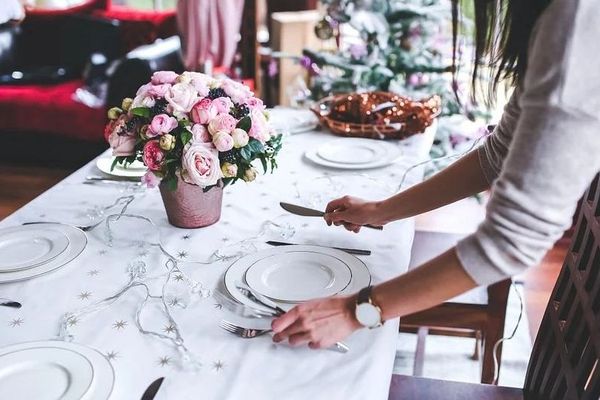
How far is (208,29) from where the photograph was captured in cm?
346

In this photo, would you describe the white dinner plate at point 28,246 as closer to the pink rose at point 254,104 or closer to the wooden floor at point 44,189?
the pink rose at point 254,104

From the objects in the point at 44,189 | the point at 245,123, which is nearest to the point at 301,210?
the point at 245,123

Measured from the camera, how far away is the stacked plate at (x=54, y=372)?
73cm

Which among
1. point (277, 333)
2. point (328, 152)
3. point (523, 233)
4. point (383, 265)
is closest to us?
point (523, 233)

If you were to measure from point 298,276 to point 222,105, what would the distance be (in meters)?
0.34

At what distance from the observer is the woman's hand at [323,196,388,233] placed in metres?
1.14

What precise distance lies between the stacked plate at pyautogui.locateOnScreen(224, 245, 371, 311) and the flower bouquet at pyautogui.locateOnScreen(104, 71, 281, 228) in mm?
177

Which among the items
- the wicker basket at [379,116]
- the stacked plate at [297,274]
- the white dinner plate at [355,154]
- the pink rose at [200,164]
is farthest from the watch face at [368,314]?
the wicker basket at [379,116]

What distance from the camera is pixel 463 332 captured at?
6.15 feet

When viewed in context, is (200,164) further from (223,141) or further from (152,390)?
(152,390)

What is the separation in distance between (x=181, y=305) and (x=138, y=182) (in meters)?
0.57

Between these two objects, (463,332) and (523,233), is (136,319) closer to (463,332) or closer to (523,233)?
(523,233)

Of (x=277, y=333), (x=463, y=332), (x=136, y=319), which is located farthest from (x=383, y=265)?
(x=463, y=332)

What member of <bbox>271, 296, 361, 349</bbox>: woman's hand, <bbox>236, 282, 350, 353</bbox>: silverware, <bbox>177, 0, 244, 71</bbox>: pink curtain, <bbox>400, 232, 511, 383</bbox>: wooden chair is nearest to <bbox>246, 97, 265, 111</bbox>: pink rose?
<bbox>236, 282, 350, 353</bbox>: silverware
